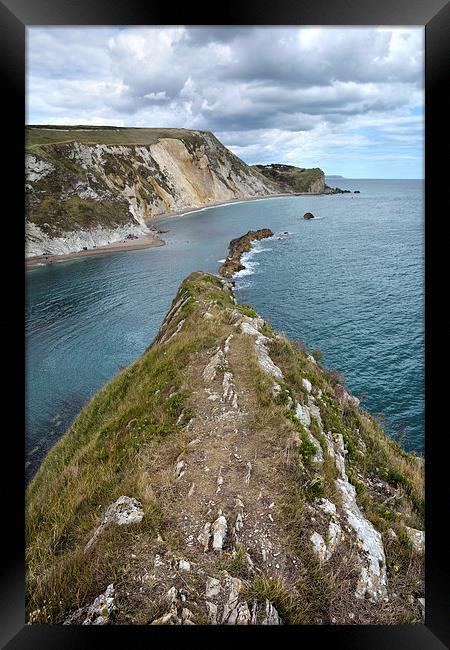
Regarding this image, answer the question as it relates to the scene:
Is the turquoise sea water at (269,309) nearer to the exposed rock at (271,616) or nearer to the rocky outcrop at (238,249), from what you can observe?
the rocky outcrop at (238,249)

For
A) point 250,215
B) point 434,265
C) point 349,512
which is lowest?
point 349,512

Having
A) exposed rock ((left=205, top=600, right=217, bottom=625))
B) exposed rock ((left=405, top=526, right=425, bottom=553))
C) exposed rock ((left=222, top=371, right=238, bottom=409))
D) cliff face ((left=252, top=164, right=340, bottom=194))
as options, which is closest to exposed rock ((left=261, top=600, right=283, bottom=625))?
exposed rock ((left=205, top=600, right=217, bottom=625))

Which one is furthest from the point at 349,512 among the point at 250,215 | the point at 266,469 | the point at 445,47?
the point at 250,215

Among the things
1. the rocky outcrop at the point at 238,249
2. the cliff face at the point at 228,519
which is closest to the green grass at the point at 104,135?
the rocky outcrop at the point at 238,249

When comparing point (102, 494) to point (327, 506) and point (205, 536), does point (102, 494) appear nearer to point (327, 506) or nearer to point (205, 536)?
point (205, 536)

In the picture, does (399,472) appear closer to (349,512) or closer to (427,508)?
(349,512)

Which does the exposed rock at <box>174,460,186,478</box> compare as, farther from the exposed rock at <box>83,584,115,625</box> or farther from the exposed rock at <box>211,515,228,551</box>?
the exposed rock at <box>83,584,115,625</box>

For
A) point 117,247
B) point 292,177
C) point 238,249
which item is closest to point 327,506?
point 238,249
